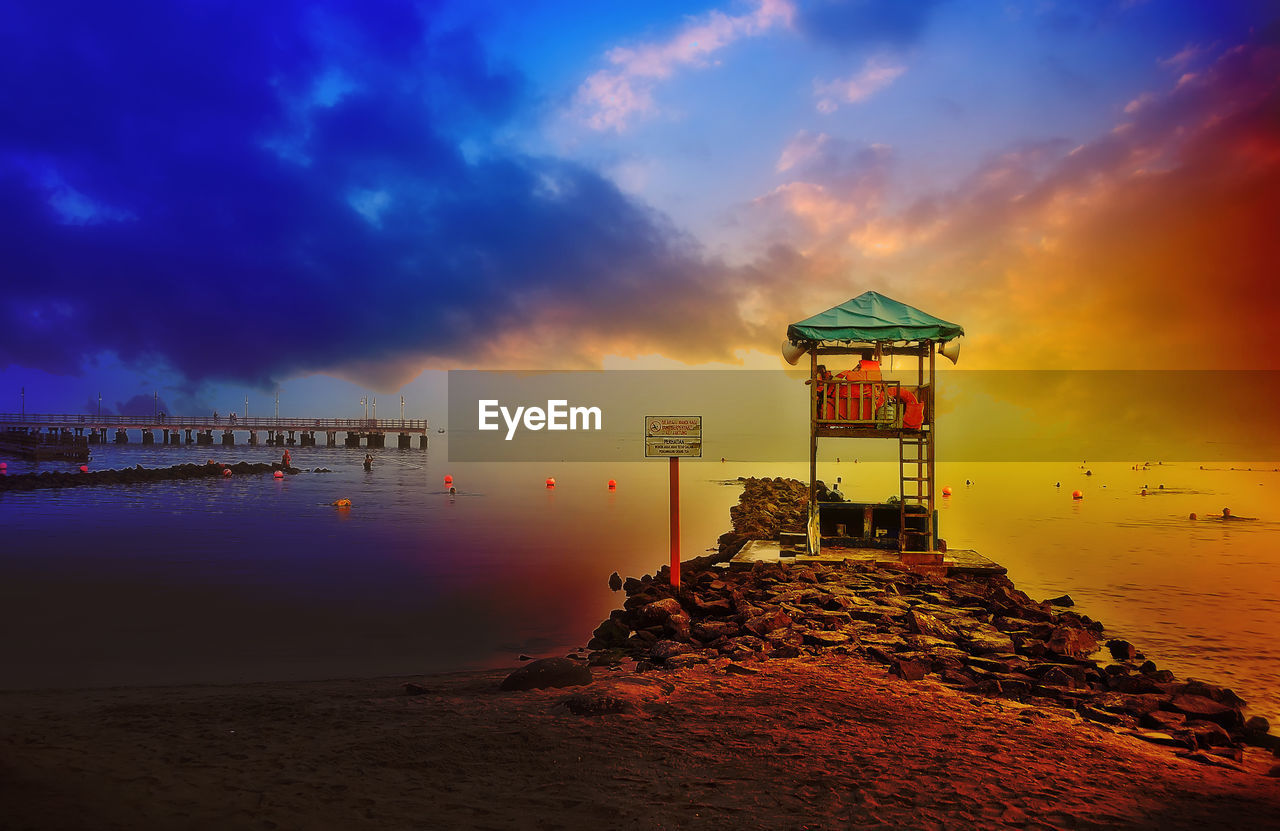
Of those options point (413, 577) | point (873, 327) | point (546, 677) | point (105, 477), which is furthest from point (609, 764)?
point (105, 477)

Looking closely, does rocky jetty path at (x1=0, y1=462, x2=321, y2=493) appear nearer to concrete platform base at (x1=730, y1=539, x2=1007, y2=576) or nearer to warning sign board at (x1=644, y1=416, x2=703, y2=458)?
warning sign board at (x1=644, y1=416, x2=703, y2=458)

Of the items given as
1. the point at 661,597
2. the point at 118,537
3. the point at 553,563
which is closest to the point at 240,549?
the point at 118,537

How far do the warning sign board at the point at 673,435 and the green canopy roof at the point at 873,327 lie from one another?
285 centimetres

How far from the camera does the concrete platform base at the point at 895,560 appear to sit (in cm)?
1396

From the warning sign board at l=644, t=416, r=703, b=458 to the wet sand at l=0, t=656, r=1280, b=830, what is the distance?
4997 mm

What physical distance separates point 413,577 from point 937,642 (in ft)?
45.6

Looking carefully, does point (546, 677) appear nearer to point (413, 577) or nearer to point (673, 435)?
point (673, 435)

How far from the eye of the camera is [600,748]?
6.02 m

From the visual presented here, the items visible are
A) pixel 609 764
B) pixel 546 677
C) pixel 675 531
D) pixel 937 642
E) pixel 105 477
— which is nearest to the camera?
pixel 609 764

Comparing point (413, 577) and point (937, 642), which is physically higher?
point (937, 642)

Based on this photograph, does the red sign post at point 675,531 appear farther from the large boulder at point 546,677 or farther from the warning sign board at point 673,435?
the large boulder at point 546,677

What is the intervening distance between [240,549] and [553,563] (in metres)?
10.2

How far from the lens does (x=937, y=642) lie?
9.48m

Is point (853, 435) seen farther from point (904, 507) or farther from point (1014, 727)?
point (1014, 727)
